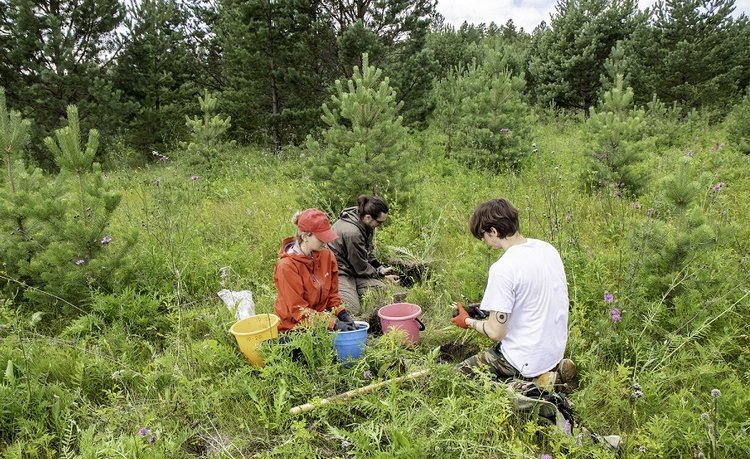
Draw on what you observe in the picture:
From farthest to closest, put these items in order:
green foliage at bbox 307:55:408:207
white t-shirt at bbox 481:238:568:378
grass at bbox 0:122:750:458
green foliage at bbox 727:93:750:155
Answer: green foliage at bbox 727:93:750:155 → green foliage at bbox 307:55:408:207 → white t-shirt at bbox 481:238:568:378 → grass at bbox 0:122:750:458

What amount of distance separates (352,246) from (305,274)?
113 cm

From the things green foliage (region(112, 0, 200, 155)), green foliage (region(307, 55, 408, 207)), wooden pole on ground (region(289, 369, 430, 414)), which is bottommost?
wooden pole on ground (region(289, 369, 430, 414))

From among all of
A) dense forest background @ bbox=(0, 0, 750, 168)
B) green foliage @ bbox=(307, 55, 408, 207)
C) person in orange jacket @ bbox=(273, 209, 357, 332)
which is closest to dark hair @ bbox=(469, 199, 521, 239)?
person in orange jacket @ bbox=(273, 209, 357, 332)

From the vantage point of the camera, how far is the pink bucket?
3.24 meters

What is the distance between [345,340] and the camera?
296cm

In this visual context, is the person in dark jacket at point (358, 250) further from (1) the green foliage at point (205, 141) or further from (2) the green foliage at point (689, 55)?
(2) the green foliage at point (689, 55)

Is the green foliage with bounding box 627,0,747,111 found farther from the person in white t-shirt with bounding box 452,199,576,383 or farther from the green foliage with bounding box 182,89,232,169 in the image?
the person in white t-shirt with bounding box 452,199,576,383

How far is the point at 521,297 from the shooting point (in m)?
2.42

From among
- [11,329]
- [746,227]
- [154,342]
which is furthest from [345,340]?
[746,227]

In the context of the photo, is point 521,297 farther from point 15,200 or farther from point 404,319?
point 15,200

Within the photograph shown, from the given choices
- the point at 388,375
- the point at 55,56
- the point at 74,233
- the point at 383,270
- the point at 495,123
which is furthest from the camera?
the point at 55,56

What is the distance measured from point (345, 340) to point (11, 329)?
2.81m

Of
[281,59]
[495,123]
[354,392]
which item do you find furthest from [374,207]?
[281,59]

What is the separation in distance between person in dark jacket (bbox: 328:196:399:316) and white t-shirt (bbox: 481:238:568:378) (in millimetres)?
1812
